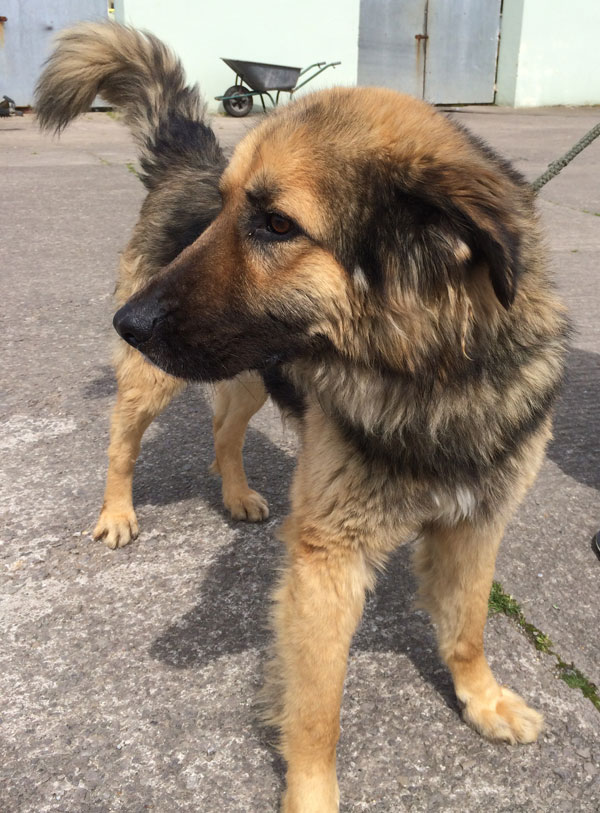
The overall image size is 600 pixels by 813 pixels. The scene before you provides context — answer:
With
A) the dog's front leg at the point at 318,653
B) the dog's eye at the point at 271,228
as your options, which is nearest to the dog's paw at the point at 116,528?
the dog's front leg at the point at 318,653

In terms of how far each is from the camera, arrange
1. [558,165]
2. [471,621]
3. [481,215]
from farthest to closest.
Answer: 1. [558,165]
2. [471,621]
3. [481,215]

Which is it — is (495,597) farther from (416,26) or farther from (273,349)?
(416,26)

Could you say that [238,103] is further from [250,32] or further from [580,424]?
[580,424]

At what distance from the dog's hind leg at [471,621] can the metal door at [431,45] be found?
55.4 feet

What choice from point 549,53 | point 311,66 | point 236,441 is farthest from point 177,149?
point 549,53

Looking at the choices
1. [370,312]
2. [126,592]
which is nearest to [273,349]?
[370,312]

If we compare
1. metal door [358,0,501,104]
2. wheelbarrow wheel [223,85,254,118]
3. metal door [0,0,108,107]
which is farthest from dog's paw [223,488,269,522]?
metal door [358,0,501,104]

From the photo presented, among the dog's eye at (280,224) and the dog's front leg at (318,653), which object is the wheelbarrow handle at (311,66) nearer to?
the dog's eye at (280,224)

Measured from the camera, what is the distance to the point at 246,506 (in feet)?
11.7

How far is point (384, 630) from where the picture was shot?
2.85m

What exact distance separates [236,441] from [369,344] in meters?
1.73

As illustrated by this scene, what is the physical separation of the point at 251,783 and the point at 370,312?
1.41 m

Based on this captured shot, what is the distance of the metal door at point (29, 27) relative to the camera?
603 inches

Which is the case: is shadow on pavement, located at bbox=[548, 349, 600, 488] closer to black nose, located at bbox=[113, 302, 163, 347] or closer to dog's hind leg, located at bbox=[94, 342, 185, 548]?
dog's hind leg, located at bbox=[94, 342, 185, 548]
